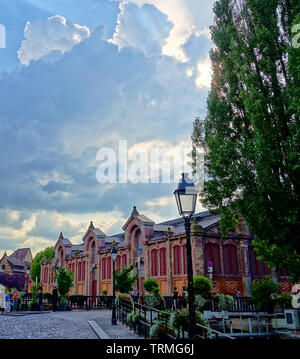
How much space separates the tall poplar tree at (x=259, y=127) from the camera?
12078 millimetres

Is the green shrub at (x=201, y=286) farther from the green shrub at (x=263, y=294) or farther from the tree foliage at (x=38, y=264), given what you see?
the tree foliage at (x=38, y=264)

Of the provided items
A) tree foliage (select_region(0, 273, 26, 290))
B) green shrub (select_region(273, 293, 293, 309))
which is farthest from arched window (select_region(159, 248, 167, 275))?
tree foliage (select_region(0, 273, 26, 290))

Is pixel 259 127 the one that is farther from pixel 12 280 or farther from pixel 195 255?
pixel 12 280

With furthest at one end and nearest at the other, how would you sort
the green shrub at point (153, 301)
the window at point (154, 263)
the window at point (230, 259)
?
the window at point (154, 263), the window at point (230, 259), the green shrub at point (153, 301)

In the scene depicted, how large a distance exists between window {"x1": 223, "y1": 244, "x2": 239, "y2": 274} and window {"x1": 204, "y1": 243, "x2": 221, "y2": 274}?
2.44 feet

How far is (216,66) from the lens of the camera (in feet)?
56.6

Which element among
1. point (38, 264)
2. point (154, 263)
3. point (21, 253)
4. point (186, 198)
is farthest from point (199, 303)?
point (21, 253)

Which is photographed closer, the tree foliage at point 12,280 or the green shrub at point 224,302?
the green shrub at point 224,302

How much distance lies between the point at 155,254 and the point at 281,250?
22341 mm

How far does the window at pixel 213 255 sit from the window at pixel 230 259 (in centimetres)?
74

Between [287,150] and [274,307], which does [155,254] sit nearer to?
[274,307]

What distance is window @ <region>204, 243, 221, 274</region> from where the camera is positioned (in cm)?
2878

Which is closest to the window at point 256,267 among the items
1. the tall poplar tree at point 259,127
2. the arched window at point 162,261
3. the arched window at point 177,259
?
the arched window at point 177,259
